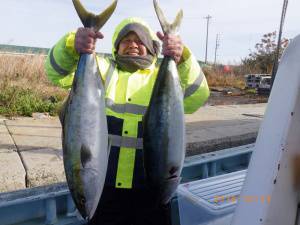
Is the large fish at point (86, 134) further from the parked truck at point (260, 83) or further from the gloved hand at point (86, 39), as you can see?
the parked truck at point (260, 83)

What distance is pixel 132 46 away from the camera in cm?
267

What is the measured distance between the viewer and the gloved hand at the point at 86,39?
73.4 inches

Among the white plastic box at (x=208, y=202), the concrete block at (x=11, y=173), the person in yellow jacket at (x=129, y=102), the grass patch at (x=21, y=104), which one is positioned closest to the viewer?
the person in yellow jacket at (x=129, y=102)

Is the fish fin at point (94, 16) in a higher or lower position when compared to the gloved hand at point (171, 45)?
higher

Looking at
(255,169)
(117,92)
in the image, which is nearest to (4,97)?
(117,92)

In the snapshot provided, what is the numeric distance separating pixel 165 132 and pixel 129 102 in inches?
28.9

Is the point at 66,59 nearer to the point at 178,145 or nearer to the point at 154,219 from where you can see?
the point at 178,145

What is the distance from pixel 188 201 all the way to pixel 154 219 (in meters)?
0.33

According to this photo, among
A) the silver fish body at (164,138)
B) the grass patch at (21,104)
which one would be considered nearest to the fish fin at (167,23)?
the silver fish body at (164,138)

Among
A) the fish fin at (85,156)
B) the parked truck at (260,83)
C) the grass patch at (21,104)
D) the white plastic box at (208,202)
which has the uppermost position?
the parked truck at (260,83)

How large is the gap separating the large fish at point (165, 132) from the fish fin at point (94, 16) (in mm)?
276

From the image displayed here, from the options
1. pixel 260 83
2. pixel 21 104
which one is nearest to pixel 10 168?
pixel 21 104

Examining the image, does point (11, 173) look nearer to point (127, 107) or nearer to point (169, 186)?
point (127, 107)

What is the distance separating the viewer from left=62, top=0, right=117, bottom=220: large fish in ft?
5.75
